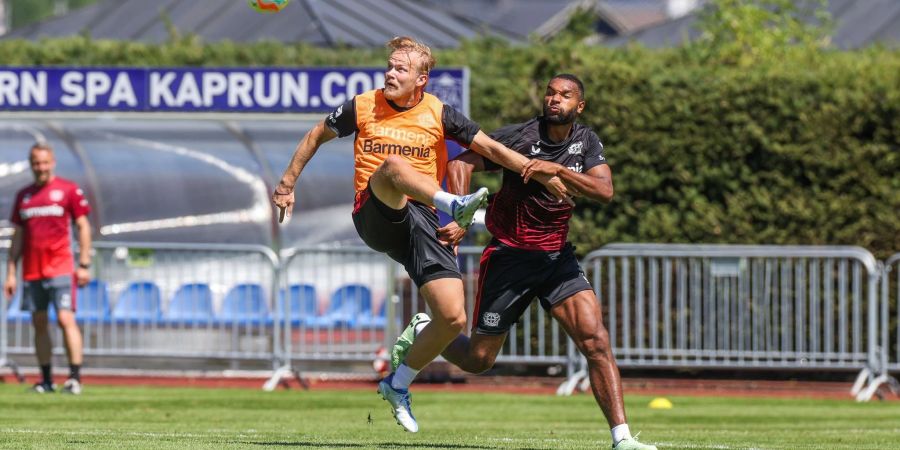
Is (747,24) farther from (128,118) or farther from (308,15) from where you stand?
(128,118)

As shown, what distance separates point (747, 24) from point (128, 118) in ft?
30.1

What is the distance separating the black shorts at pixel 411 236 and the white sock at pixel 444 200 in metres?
0.41

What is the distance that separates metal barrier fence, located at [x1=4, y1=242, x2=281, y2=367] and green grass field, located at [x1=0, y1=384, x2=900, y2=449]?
0.93m

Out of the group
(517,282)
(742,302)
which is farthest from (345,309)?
(517,282)

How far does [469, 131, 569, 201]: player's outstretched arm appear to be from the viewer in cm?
829

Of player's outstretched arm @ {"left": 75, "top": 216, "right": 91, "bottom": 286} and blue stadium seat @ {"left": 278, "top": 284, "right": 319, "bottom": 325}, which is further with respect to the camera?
blue stadium seat @ {"left": 278, "top": 284, "right": 319, "bottom": 325}

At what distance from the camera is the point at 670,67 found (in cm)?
1750

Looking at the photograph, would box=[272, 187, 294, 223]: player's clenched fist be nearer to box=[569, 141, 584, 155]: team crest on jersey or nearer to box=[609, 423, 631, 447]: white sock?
box=[569, 141, 584, 155]: team crest on jersey

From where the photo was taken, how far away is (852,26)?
119ft

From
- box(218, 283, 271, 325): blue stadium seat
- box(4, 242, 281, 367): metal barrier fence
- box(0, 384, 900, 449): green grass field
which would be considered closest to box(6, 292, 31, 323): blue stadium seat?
box(4, 242, 281, 367): metal barrier fence

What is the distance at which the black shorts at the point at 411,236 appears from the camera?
8.44 m

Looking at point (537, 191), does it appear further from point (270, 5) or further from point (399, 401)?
point (270, 5)

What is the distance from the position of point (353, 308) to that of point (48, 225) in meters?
3.33

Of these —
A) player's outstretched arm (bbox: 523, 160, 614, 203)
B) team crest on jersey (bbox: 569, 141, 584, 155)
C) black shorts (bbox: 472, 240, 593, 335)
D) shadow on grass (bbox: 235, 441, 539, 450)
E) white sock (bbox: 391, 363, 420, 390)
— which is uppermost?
team crest on jersey (bbox: 569, 141, 584, 155)
